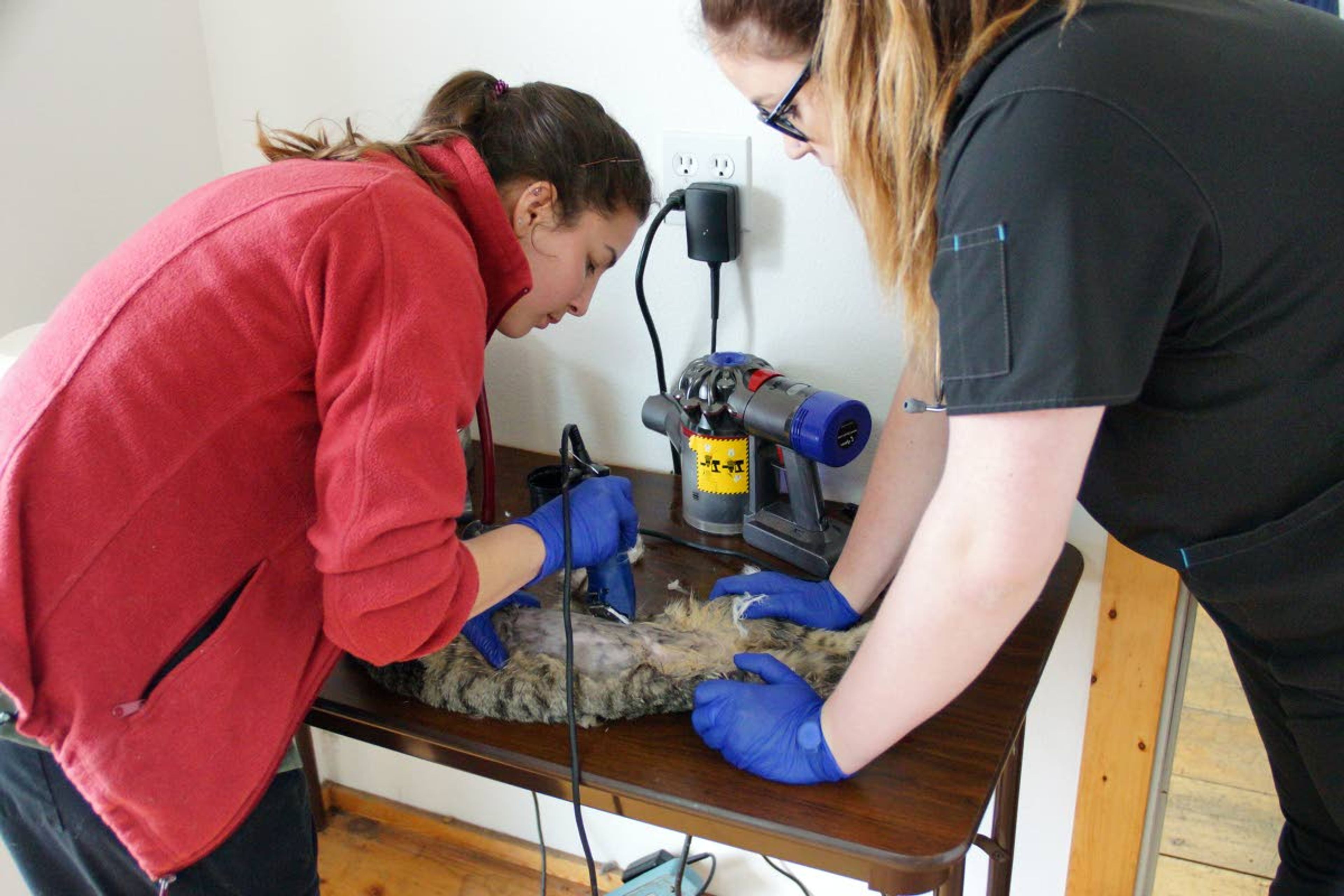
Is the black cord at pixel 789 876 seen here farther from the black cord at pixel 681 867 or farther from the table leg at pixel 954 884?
the table leg at pixel 954 884

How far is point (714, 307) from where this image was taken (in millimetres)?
1373

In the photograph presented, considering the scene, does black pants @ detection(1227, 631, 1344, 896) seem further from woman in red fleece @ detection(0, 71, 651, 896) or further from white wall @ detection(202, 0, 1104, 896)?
woman in red fleece @ detection(0, 71, 651, 896)

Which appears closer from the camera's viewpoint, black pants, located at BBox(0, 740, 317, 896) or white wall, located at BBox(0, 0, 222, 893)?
black pants, located at BBox(0, 740, 317, 896)

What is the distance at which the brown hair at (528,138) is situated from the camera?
1008 millimetres

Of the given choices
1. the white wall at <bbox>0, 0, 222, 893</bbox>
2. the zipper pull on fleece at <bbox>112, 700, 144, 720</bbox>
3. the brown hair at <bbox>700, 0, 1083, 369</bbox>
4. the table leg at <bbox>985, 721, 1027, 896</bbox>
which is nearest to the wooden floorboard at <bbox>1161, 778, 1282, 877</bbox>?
the table leg at <bbox>985, 721, 1027, 896</bbox>

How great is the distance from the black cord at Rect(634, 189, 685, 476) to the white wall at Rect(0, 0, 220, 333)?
772mm

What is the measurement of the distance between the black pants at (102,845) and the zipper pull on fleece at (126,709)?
4.3 inches

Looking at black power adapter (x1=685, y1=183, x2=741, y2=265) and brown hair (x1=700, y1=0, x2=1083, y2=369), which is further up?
brown hair (x1=700, y1=0, x2=1083, y2=369)

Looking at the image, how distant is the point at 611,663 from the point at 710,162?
0.66 metres

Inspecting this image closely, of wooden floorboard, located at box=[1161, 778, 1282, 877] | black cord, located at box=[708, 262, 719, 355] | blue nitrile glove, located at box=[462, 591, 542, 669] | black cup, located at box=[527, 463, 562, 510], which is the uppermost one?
black cord, located at box=[708, 262, 719, 355]

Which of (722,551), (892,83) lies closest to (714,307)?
(722,551)

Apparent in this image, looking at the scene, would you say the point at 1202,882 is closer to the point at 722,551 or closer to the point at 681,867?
the point at 681,867

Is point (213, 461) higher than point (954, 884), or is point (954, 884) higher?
point (213, 461)

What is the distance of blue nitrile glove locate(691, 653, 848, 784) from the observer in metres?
0.90
